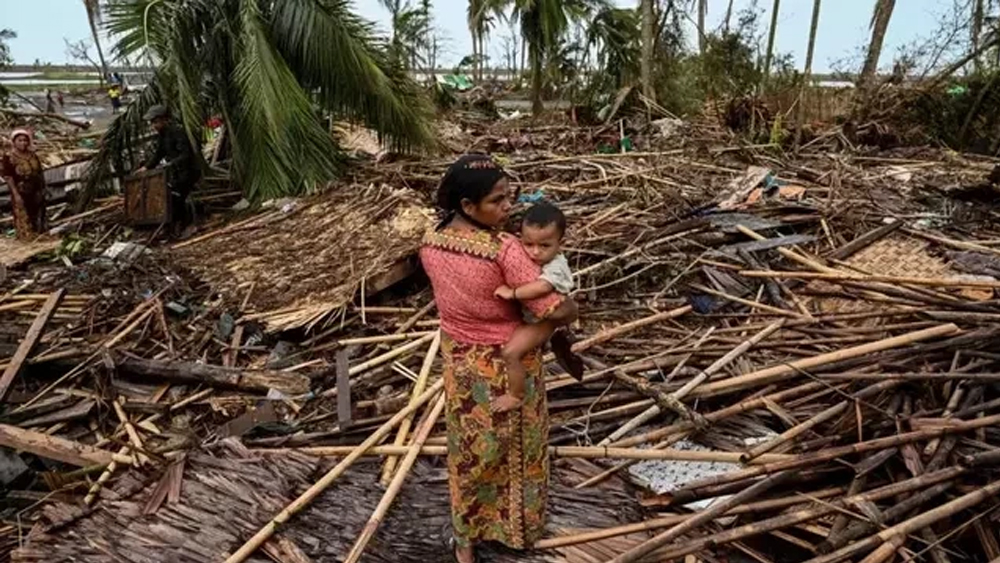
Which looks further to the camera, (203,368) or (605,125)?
(605,125)

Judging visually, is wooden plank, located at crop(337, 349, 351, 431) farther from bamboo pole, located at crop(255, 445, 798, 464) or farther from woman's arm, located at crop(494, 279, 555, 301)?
woman's arm, located at crop(494, 279, 555, 301)

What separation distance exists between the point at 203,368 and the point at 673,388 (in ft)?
9.09

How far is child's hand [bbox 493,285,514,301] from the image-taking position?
218 cm

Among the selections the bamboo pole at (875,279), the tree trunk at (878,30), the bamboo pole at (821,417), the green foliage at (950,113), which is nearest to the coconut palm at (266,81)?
the bamboo pole at (875,279)

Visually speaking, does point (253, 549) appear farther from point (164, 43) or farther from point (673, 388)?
point (164, 43)

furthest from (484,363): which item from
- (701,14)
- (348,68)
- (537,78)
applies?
(701,14)

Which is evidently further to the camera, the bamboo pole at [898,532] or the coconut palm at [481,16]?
the coconut palm at [481,16]

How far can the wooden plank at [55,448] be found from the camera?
3.46 meters

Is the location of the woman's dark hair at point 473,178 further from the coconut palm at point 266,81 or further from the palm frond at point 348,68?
the palm frond at point 348,68

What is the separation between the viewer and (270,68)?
7117 mm

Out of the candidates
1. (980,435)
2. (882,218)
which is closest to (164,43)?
(882,218)

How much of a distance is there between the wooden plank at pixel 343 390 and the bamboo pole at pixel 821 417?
1917 millimetres

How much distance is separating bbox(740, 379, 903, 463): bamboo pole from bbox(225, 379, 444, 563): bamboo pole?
1.52m

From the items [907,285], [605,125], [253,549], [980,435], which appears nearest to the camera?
[253,549]
